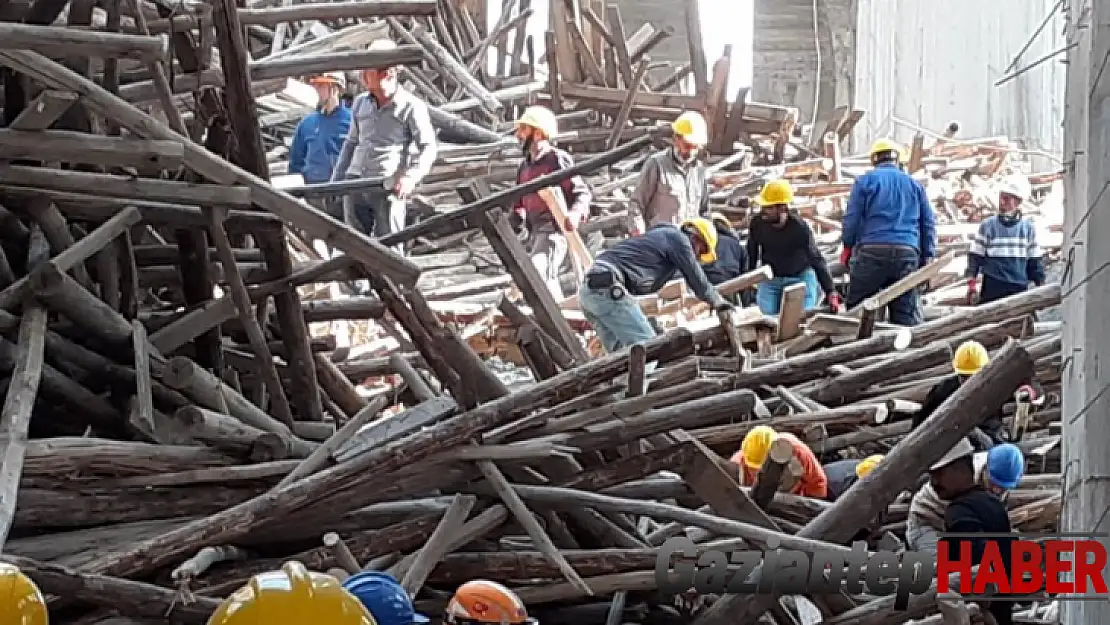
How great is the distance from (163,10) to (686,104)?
37.5 feet

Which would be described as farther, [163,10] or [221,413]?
[163,10]

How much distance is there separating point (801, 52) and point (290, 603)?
2277cm

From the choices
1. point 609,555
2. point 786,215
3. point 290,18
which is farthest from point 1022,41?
point 609,555

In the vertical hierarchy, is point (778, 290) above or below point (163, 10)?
below

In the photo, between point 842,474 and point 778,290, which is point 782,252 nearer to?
point 778,290

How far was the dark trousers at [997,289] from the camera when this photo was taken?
10492 millimetres

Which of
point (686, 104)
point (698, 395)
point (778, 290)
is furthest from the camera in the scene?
point (686, 104)

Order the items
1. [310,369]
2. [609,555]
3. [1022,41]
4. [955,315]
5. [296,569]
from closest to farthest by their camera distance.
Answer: [296,569] → [609,555] → [310,369] → [955,315] → [1022,41]

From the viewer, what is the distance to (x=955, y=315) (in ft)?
28.4

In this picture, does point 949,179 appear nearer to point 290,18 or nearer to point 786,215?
point 786,215

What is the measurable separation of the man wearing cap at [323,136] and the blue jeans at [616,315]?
13.2ft

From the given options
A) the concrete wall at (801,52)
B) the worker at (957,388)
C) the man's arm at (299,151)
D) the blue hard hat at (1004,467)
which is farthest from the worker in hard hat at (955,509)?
the concrete wall at (801,52)

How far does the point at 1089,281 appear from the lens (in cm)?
308

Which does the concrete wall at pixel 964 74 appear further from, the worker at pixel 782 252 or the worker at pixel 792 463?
the worker at pixel 792 463
